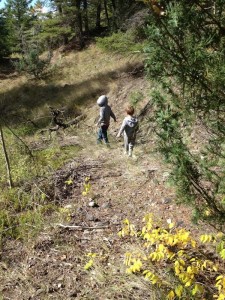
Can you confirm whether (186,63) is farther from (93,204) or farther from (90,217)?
(93,204)

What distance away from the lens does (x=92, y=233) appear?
5184mm

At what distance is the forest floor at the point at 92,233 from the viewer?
4238mm

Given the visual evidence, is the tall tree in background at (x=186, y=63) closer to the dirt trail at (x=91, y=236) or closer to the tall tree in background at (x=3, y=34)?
the dirt trail at (x=91, y=236)

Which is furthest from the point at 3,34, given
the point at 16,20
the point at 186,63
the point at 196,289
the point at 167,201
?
the point at 196,289

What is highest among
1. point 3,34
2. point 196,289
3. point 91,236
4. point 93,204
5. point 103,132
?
point 3,34

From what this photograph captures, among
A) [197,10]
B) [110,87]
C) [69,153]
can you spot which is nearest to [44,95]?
[110,87]

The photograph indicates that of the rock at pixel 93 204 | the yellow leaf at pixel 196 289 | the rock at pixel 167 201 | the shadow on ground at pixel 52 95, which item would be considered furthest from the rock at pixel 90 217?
the shadow on ground at pixel 52 95

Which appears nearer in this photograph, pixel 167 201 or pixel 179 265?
pixel 179 265

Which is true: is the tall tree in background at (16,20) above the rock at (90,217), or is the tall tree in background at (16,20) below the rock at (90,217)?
above

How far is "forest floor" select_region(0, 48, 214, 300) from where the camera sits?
424 centimetres

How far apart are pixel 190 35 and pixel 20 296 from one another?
347 cm

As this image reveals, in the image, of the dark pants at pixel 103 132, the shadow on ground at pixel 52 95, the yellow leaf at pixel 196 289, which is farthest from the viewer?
the shadow on ground at pixel 52 95

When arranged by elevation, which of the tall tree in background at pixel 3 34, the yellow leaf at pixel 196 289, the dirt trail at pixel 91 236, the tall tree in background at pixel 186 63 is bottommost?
the dirt trail at pixel 91 236

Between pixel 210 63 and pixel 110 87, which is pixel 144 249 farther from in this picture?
pixel 110 87
